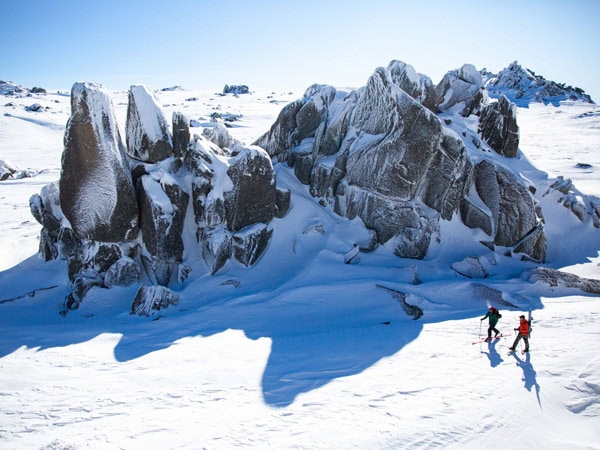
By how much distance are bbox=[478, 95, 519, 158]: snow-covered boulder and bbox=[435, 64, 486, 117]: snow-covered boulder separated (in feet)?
4.07

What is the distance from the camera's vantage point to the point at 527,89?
71875 mm

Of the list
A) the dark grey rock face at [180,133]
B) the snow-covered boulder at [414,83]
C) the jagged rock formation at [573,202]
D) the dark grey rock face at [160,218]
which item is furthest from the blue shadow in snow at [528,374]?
the snow-covered boulder at [414,83]

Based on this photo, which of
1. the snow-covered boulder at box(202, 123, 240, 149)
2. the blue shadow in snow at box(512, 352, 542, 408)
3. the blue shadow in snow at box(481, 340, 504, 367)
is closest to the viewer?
the blue shadow in snow at box(512, 352, 542, 408)

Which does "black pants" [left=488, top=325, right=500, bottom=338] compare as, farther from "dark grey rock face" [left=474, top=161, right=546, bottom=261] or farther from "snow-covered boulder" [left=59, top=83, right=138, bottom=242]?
"snow-covered boulder" [left=59, top=83, right=138, bottom=242]

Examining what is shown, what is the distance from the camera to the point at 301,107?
1961cm

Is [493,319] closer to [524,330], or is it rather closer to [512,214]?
[524,330]

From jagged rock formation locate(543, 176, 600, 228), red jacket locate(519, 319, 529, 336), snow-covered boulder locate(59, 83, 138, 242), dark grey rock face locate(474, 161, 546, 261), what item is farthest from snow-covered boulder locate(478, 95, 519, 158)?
snow-covered boulder locate(59, 83, 138, 242)

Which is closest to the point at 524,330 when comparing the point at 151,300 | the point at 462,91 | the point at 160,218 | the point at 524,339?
the point at 524,339

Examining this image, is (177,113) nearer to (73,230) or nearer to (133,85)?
(133,85)

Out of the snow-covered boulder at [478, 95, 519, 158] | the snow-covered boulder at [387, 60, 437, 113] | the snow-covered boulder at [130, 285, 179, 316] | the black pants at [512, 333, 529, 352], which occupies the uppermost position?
the snow-covered boulder at [387, 60, 437, 113]

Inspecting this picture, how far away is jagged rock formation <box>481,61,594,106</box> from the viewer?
66.5m

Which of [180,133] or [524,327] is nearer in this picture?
[524,327]

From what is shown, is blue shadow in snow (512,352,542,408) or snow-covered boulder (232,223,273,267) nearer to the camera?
blue shadow in snow (512,352,542,408)

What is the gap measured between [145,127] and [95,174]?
2812 millimetres
